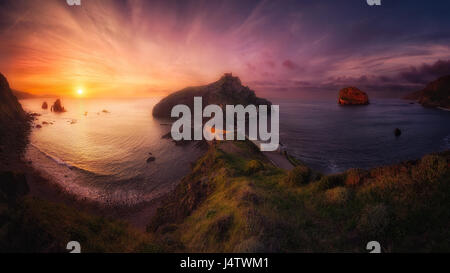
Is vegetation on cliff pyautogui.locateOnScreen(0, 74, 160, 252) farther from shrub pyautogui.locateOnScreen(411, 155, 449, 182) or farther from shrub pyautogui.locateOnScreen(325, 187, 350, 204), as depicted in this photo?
shrub pyautogui.locateOnScreen(411, 155, 449, 182)

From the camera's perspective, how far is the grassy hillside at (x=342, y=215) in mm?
6203

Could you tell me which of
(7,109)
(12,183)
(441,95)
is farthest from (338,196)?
(441,95)

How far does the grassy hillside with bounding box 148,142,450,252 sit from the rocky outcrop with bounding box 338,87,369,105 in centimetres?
21698

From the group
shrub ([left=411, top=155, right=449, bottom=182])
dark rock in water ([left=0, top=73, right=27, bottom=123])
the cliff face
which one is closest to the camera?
shrub ([left=411, top=155, right=449, bottom=182])

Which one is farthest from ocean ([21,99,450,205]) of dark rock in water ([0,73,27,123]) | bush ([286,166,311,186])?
bush ([286,166,311,186])

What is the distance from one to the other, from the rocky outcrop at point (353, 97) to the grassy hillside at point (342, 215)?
21698 cm

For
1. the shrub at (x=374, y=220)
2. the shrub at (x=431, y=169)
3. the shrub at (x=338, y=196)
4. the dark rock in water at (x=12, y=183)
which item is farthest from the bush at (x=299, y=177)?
the dark rock in water at (x=12, y=183)

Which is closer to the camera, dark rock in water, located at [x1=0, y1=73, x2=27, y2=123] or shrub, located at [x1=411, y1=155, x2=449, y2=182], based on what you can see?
shrub, located at [x1=411, y1=155, x2=449, y2=182]

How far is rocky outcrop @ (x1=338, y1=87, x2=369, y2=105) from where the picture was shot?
176 m

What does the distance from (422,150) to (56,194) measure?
2787 inches
